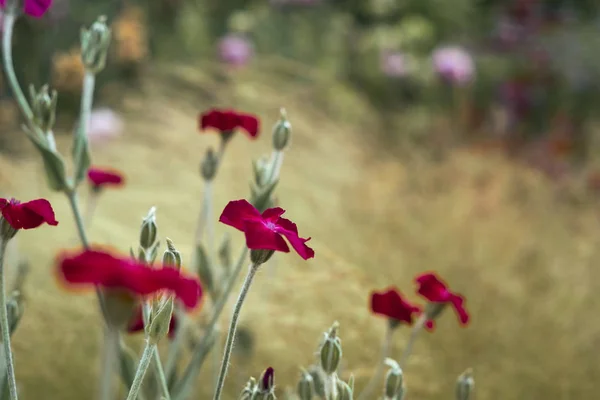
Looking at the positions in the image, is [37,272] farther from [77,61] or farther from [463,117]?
[463,117]

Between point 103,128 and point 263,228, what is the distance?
1.17 meters

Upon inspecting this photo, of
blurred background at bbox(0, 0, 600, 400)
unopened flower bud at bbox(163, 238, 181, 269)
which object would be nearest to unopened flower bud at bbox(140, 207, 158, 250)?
unopened flower bud at bbox(163, 238, 181, 269)

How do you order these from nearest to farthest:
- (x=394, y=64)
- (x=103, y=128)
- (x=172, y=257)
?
(x=172, y=257) → (x=103, y=128) → (x=394, y=64)

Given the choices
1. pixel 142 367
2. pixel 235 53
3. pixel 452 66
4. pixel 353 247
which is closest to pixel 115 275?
pixel 142 367

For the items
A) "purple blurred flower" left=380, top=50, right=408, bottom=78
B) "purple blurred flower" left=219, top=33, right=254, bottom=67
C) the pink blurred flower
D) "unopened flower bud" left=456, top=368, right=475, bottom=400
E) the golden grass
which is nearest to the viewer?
"unopened flower bud" left=456, top=368, right=475, bottom=400

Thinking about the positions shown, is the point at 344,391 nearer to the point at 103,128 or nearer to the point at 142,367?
the point at 142,367

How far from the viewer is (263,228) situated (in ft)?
1.01

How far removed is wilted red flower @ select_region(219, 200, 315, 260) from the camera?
30 centimetres

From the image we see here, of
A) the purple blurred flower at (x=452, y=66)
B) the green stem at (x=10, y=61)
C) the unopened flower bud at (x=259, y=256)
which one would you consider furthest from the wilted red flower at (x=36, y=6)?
the purple blurred flower at (x=452, y=66)

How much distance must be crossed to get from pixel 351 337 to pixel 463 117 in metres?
1.52

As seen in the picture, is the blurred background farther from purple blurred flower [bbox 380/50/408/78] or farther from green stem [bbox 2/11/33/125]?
green stem [bbox 2/11/33/125]

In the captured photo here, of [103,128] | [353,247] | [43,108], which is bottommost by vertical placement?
[43,108]

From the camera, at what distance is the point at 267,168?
462 mm

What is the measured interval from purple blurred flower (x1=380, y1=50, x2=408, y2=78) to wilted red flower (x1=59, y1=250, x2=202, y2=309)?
1.79m
